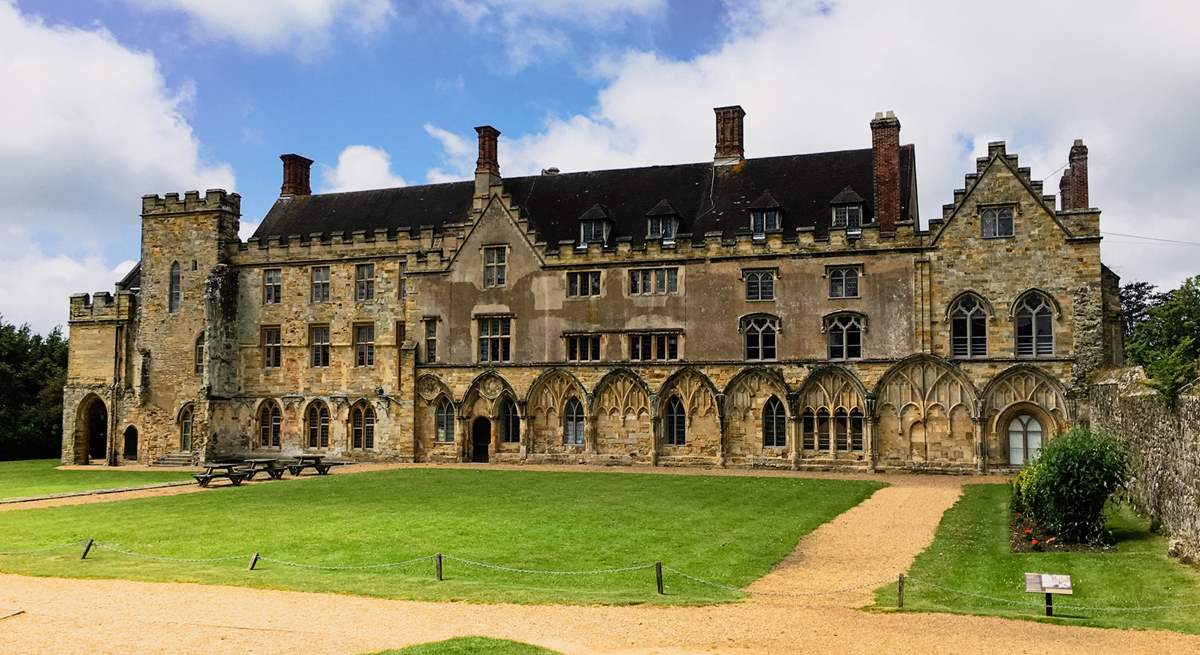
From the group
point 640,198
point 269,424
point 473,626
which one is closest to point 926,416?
point 640,198

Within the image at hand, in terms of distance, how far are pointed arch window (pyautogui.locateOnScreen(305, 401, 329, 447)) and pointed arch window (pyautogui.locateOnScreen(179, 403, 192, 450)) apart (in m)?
5.67

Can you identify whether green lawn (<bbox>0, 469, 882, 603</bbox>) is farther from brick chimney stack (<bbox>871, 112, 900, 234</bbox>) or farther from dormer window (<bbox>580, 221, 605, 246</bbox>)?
dormer window (<bbox>580, 221, 605, 246</bbox>)

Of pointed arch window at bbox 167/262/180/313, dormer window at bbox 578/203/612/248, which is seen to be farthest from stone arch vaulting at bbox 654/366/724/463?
pointed arch window at bbox 167/262/180/313

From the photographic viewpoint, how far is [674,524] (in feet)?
68.4

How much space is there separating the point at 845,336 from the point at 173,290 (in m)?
31.0

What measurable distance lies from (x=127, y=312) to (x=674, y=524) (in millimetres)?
35756

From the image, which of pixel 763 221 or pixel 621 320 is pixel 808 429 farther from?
pixel 621 320

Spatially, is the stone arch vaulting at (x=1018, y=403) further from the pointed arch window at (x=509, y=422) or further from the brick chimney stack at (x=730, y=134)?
the pointed arch window at (x=509, y=422)

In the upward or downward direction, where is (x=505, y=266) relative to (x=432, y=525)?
upward

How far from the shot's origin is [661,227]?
133ft

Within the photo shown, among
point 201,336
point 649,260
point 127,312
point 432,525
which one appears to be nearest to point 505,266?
point 649,260

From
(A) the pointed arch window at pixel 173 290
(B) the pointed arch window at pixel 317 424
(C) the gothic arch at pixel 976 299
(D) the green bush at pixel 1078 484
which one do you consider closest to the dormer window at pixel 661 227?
(C) the gothic arch at pixel 976 299

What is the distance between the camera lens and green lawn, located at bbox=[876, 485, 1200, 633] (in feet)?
42.1

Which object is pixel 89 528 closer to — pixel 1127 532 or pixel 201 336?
pixel 1127 532
